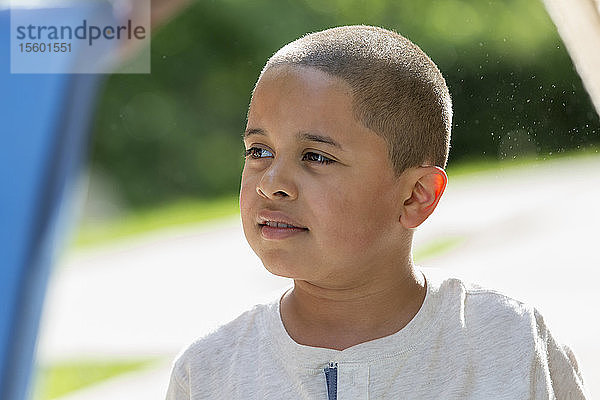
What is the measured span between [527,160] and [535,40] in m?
0.18

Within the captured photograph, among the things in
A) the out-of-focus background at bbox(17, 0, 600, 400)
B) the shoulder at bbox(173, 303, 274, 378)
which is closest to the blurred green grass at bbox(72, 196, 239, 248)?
the out-of-focus background at bbox(17, 0, 600, 400)

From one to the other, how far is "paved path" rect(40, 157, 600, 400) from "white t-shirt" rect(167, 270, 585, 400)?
52mm

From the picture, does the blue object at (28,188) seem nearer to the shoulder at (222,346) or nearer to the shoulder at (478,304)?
the shoulder at (222,346)

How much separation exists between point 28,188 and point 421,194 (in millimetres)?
811

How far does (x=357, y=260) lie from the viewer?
1.04 m

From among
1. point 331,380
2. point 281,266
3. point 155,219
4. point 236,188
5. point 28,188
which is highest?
point 155,219

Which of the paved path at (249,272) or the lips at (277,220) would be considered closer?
the lips at (277,220)

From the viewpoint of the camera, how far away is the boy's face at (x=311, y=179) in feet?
3.26

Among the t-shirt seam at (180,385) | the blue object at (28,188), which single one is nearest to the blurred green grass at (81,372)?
the blue object at (28,188)

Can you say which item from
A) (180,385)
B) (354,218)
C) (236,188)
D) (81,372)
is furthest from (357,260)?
(81,372)

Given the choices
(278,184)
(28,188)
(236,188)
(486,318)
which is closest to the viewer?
(278,184)

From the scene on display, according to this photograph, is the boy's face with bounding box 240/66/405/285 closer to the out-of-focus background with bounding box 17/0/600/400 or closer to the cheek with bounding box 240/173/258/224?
the cheek with bounding box 240/173/258/224

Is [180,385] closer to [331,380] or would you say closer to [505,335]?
[331,380]

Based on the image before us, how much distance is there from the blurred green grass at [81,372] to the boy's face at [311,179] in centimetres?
141
